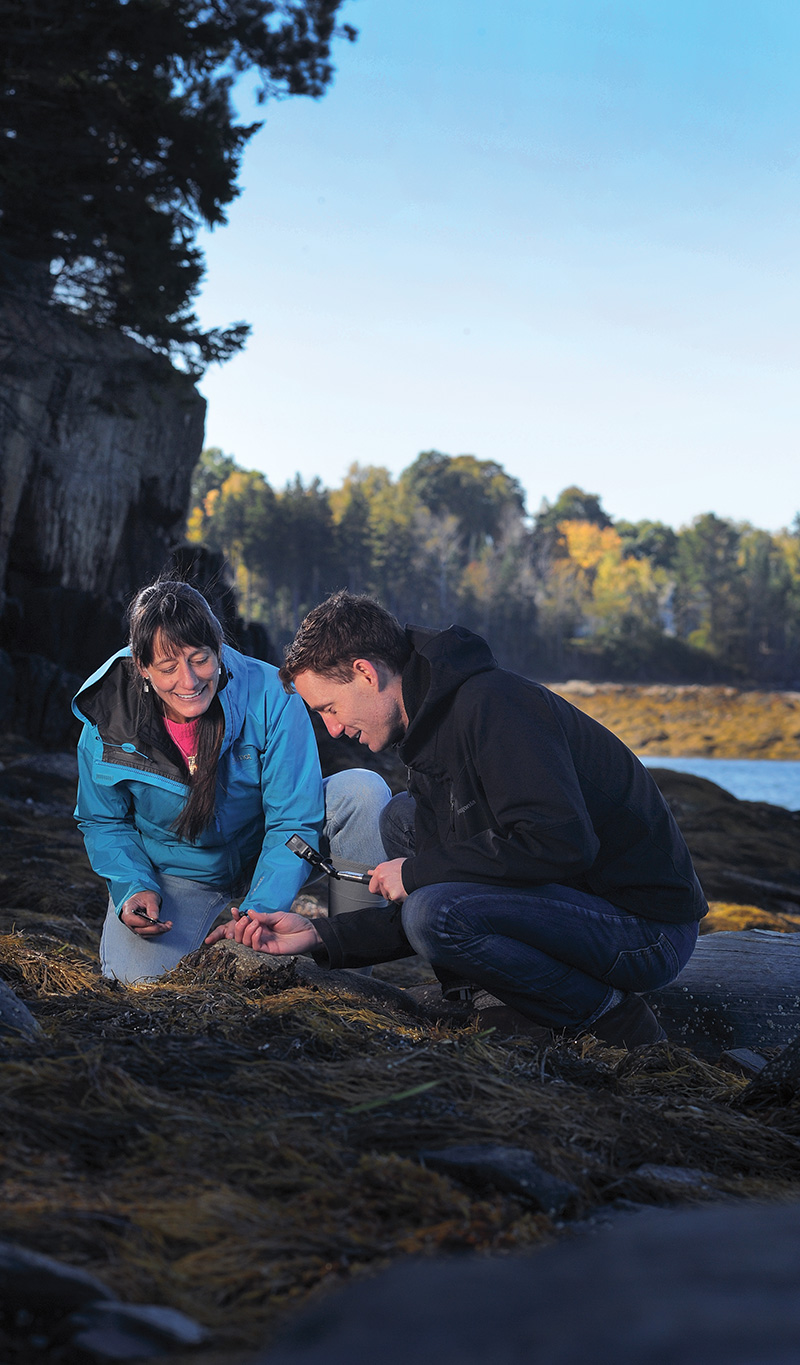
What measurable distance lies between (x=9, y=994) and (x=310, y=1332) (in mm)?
1426

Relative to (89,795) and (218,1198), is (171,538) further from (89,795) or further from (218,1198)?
(218,1198)

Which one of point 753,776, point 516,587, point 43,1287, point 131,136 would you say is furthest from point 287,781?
point 516,587

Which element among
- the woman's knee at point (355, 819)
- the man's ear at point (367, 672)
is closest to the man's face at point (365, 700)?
the man's ear at point (367, 672)

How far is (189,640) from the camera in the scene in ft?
10.3

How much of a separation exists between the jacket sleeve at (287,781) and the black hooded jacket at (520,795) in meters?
0.46

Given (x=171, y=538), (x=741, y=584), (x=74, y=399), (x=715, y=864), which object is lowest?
(x=715, y=864)

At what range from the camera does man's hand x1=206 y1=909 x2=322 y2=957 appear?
9.60ft

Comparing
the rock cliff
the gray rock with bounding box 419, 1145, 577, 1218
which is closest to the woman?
the gray rock with bounding box 419, 1145, 577, 1218

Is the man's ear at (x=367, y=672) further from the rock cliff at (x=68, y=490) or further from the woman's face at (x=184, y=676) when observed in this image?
the rock cliff at (x=68, y=490)

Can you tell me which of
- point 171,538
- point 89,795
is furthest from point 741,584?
point 89,795

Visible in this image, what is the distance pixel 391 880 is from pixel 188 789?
33.3 inches

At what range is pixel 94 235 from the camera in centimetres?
1084

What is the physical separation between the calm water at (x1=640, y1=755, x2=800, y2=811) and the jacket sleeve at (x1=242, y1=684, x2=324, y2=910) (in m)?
16.4

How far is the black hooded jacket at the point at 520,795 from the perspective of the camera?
2588mm
